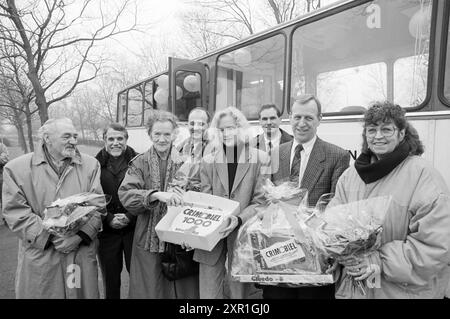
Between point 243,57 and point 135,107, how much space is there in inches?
201

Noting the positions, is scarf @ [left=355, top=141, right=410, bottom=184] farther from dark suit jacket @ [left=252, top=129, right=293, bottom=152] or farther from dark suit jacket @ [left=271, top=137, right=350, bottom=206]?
dark suit jacket @ [left=252, top=129, right=293, bottom=152]

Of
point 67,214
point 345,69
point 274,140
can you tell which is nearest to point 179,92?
point 274,140

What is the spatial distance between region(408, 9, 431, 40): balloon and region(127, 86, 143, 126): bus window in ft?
23.0

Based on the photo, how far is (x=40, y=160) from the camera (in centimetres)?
256

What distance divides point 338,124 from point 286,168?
4.57 feet

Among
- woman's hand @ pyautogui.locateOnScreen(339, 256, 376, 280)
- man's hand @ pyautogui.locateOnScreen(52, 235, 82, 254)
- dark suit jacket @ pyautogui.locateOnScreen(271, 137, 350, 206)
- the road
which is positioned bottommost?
the road

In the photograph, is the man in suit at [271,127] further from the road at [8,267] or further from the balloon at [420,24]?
the road at [8,267]

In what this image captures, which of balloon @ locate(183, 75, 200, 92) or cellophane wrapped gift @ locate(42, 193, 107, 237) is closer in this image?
cellophane wrapped gift @ locate(42, 193, 107, 237)

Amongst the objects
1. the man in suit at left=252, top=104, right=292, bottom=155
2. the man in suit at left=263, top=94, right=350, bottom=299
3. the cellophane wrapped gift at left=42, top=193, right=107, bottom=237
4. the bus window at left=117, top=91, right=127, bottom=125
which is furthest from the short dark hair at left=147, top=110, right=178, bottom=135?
the bus window at left=117, top=91, right=127, bottom=125

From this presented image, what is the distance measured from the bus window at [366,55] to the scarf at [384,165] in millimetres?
1478

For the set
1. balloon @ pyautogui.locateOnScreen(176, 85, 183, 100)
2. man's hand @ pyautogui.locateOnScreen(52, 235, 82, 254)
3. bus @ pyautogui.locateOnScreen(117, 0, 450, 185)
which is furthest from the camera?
balloon @ pyautogui.locateOnScreen(176, 85, 183, 100)

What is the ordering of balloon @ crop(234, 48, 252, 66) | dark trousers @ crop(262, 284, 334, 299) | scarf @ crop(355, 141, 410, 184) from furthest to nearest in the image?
balloon @ crop(234, 48, 252, 66)
dark trousers @ crop(262, 284, 334, 299)
scarf @ crop(355, 141, 410, 184)

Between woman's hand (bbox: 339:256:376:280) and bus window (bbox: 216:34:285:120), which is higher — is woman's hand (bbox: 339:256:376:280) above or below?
below

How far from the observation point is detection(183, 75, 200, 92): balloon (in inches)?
222
